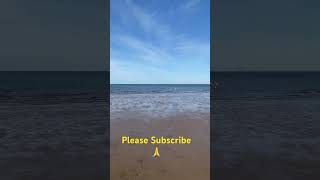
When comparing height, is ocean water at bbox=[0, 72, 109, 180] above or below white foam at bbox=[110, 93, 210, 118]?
below

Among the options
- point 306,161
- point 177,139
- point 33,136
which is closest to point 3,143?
point 33,136

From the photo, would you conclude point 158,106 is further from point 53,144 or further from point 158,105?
point 53,144

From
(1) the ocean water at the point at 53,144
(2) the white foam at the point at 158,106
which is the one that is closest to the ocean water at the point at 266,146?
(2) the white foam at the point at 158,106

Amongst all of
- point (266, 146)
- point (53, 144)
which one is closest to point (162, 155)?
point (266, 146)

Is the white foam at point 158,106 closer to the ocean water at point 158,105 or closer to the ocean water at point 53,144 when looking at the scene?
the ocean water at point 158,105

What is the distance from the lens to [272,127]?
13.5m

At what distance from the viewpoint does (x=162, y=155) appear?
29.9ft

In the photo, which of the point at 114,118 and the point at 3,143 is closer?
the point at 3,143

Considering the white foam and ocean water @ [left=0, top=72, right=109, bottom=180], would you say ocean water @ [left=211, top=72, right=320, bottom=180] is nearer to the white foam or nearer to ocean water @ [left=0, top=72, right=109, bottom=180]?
the white foam

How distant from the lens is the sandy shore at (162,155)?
743 cm

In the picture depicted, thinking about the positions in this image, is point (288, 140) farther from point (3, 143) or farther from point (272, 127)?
point (3, 143)

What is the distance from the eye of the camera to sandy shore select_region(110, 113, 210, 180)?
743 cm

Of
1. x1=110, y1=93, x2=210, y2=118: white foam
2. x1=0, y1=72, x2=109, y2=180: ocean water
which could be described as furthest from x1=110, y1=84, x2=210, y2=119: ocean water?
x1=0, y1=72, x2=109, y2=180: ocean water

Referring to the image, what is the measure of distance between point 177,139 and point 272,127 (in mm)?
5333
